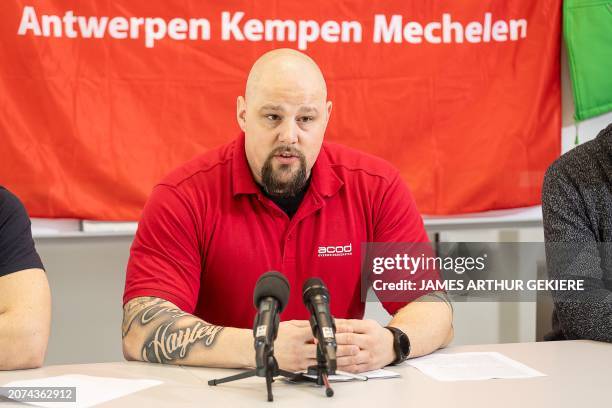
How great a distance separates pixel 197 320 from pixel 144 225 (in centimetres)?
37

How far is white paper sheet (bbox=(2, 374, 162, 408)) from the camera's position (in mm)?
1572

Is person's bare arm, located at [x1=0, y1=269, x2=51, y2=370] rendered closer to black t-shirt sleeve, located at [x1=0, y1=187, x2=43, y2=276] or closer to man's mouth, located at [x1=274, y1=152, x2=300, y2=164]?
black t-shirt sleeve, located at [x1=0, y1=187, x2=43, y2=276]

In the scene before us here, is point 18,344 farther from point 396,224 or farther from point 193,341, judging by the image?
point 396,224

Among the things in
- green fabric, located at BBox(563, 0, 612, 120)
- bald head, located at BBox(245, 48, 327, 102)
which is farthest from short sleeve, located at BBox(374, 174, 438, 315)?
green fabric, located at BBox(563, 0, 612, 120)

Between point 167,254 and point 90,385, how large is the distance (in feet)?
1.62

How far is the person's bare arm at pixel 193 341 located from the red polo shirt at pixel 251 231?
0.54 ft

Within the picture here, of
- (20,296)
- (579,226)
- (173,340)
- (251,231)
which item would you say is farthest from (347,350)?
(579,226)

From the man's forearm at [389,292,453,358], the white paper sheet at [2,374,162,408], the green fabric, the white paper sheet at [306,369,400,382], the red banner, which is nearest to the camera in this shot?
the white paper sheet at [2,374,162,408]

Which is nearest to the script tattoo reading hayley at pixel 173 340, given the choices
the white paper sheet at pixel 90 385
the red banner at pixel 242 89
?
the white paper sheet at pixel 90 385

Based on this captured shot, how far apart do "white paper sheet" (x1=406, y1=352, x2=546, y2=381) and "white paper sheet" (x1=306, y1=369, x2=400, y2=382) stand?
85mm

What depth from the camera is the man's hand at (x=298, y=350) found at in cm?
177

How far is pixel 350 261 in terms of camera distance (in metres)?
2.26

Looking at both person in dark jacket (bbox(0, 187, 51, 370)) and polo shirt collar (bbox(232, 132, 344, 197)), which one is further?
polo shirt collar (bbox(232, 132, 344, 197))

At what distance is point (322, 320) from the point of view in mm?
1493
